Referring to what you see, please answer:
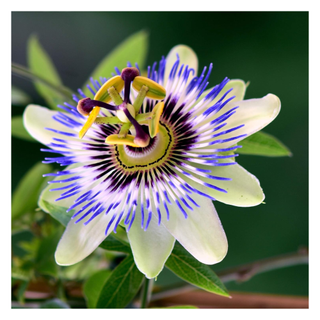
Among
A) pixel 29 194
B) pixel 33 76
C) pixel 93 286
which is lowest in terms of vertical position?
pixel 93 286

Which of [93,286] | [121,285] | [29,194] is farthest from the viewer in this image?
[29,194]

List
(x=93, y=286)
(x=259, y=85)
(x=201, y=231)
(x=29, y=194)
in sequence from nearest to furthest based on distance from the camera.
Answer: (x=201, y=231)
(x=93, y=286)
(x=29, y=194)
(x=259, y=85)

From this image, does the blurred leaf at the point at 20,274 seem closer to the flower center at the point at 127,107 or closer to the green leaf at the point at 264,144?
the flower center at the point at 127,107

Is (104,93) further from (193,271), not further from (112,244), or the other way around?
(193,271)

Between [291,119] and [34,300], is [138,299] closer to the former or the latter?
[34,300]

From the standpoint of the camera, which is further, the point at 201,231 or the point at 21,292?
the point at 21,292

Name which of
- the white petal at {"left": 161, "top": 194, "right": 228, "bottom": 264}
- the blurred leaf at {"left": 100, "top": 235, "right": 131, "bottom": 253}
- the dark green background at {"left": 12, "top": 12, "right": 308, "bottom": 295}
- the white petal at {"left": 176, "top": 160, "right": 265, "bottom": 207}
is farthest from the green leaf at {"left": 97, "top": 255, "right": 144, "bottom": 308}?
the dark green background at {"left": 12, "top": 12, "right": 308, "bottom": 295}

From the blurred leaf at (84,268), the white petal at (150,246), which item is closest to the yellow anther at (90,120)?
the white petal at (150,246)

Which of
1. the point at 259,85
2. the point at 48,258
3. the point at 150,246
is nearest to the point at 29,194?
the point at 48,258
